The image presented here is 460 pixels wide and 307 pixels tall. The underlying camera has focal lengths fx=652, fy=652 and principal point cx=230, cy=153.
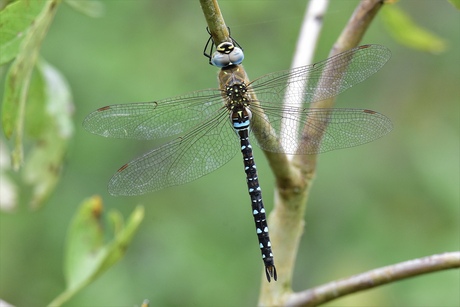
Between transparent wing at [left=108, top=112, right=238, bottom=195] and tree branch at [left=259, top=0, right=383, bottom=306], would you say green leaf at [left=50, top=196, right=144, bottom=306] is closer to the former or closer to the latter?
transparent wing at [left=108, top=112, right=238, bottom=195]

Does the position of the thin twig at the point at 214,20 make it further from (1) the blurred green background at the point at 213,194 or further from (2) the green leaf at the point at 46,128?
(1) the blurred green background at the point at 213,194

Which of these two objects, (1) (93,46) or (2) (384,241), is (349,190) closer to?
(2) (384,241)

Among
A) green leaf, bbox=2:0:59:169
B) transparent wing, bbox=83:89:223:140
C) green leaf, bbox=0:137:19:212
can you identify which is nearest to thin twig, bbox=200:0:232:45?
green leaf, bbox=2:0:59:169

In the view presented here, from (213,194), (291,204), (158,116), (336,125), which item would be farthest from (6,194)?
(213,194)

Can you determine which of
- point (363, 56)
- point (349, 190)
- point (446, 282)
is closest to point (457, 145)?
point (349, 190)

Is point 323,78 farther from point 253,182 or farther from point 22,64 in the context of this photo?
point 22,64

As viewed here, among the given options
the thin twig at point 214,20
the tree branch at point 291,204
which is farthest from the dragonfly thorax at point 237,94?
the thin twig at point 214,20
